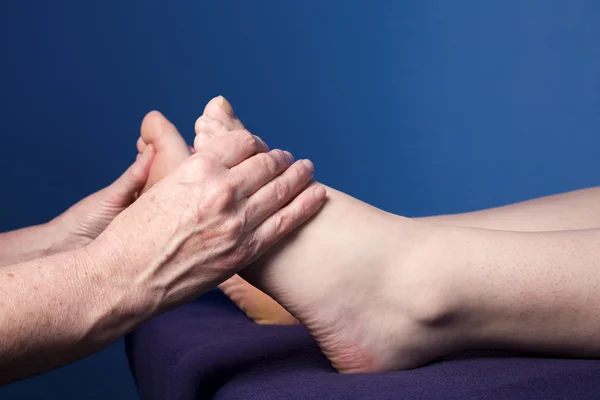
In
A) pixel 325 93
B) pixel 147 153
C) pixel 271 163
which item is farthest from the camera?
pixel 325 93

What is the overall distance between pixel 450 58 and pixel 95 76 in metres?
1.28

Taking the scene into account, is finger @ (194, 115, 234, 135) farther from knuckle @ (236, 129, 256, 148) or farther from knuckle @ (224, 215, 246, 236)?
knuckle @ (224, 215, 246, 236)

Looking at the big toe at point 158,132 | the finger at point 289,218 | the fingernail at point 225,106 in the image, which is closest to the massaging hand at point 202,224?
the finger at point 289,218

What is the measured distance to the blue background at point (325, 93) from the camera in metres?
2.19

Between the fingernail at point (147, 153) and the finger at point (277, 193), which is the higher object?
the fingernail at point (147, 153)

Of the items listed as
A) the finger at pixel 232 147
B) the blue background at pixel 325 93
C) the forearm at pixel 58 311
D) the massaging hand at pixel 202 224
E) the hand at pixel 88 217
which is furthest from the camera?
the blue background at pixel 325 93

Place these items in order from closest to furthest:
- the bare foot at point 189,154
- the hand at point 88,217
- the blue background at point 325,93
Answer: the bare foot at point 189,154 → the hand at point 88,217 → the blue background at point 325,93

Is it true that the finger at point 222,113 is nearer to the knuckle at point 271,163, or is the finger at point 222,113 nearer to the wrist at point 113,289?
the knuckle at point 271,163

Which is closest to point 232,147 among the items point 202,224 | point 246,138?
point 246,138

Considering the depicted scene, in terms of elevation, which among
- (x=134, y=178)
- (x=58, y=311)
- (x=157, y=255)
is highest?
(x=134, y=178)

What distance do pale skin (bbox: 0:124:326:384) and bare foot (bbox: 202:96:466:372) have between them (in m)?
0.05

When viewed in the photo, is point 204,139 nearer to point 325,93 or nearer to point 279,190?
point 279,190

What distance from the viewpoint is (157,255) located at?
846mm

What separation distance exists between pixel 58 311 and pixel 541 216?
752 millimetres
